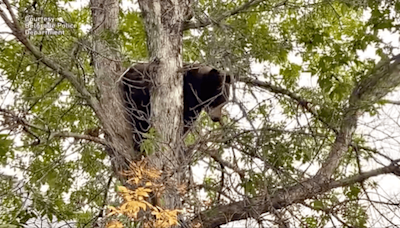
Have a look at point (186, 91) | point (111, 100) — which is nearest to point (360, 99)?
point (186, 91)

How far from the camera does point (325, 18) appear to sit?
4.05 m

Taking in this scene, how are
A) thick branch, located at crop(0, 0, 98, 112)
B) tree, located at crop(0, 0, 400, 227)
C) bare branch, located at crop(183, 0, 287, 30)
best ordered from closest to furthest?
thick branch, located at crop(0, 0, 98, 112) → tree, located at crop(0, 0, 400, 227) → bare branch, located at crop(183, 0, 287, 30)

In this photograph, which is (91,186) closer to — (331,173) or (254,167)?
(254,167)

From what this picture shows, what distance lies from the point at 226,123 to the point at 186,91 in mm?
513

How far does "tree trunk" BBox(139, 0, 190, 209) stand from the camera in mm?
3082

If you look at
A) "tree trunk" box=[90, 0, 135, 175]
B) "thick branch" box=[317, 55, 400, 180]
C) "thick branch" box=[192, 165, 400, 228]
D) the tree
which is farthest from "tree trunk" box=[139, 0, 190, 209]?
"thick branch" box=[317, 55, 400, 180]

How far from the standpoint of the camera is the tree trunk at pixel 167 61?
121 inches

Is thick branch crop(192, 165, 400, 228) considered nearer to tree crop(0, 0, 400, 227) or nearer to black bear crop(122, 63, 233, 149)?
tree crop(0, 0, 400, 227)

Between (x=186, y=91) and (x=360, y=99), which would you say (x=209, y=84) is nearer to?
(x=186, y=91)

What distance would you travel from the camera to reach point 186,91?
3.52 metres

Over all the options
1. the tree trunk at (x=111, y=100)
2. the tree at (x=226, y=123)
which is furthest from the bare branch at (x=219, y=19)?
the tree trunk at (x=111, y=100)

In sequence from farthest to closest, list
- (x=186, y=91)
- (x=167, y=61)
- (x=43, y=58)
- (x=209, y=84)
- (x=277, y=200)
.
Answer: (x=186, y=91) < (x=209, y=84) < (x=167, y=61) < (x=277, y=200) < (x=43, y=58)

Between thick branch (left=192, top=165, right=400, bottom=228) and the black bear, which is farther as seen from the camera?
the black bear

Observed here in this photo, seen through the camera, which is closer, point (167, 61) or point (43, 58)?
point (43, 58)
